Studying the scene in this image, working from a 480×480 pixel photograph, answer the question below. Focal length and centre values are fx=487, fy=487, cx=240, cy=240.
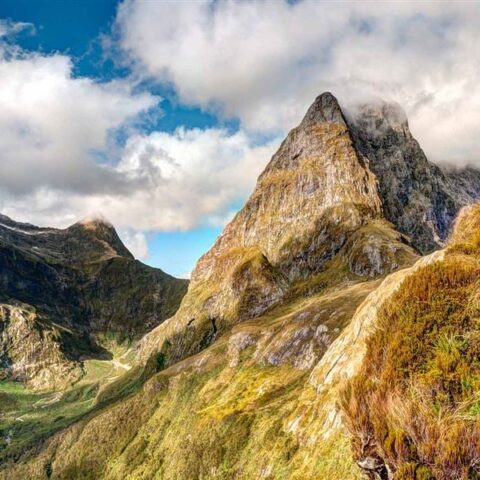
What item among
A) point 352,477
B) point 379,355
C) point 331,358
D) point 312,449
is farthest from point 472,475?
point 331,358

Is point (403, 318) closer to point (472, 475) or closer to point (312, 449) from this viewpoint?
point (472, 475)

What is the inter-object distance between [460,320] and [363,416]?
346 inches

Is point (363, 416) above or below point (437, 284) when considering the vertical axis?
below

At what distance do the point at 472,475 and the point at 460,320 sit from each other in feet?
→ 30.3

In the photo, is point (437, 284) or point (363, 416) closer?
point (363, 416)

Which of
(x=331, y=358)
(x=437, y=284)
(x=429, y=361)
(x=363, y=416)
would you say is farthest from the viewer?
(x=331, y=358)

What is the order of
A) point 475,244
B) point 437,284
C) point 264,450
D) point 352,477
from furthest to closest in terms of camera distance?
point 264,450 < point 352,477 < point 475,244 < point 437,284

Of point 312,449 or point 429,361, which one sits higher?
point 429,361

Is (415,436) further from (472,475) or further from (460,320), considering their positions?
(460,320)

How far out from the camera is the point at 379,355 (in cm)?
2531

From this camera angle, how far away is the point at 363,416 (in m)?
21.4

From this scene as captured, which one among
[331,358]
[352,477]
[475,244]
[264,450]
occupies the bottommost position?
[264,450]

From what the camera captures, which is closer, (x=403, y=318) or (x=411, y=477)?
(x=411, y=477)

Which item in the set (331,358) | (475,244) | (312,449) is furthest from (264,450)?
(475,244)
